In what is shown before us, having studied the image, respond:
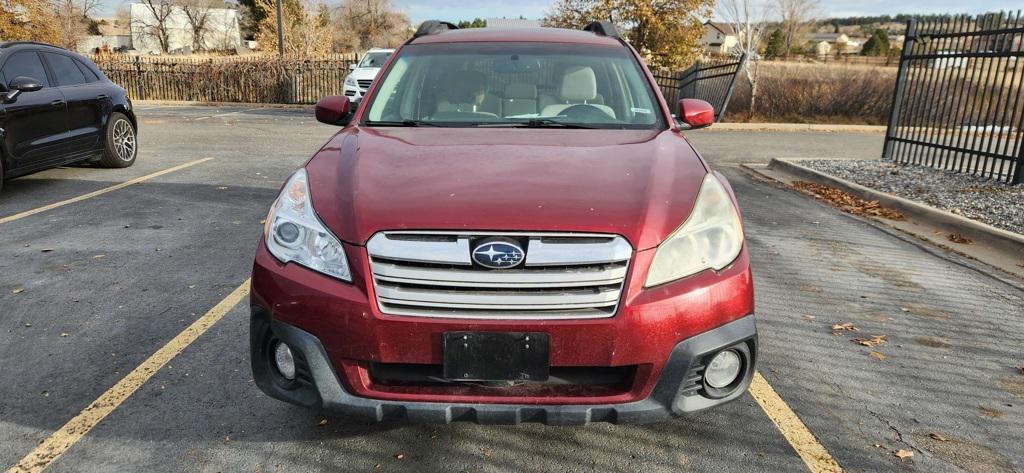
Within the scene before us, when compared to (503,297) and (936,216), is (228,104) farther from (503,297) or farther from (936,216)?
(503,297)

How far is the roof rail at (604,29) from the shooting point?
4.55 m

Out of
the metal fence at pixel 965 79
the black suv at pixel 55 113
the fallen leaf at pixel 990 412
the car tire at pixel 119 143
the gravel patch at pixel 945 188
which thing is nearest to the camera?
the fallen leaf at pixel 990 412

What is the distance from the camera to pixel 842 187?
8.52 metres

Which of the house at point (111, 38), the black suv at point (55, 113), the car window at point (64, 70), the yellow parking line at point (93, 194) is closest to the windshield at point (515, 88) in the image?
the yellow parking line at point (93, 194)

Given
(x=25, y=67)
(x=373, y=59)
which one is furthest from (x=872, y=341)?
(x=373, y=59)

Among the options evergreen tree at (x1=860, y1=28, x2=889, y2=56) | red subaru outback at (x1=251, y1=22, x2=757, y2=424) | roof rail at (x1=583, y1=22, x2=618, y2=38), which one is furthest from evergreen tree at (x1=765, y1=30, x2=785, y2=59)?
red subaru outback at (x1=251, y1=22, x2=757, y2=424)

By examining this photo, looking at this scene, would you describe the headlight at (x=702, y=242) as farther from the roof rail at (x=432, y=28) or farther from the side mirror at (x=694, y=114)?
the roof rail at (x=432, y=28)

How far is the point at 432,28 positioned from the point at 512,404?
3288mm

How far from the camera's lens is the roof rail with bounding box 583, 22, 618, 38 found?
4552 mm

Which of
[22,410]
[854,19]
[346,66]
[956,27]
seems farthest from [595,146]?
[854,19]

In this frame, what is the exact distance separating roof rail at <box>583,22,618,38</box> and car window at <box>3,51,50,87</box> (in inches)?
229

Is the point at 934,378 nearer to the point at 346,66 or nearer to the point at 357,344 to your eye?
the point at 357,344

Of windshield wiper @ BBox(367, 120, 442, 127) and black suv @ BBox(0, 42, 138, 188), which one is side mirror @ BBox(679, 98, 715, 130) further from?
black suv @ BBox(0, 42, 138, 188)

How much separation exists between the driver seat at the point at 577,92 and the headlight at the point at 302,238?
154 centimetres
